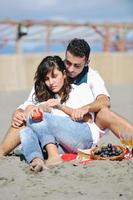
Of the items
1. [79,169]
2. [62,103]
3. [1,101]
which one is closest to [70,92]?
[62,103]

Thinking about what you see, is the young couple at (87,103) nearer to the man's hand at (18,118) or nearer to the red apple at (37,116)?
the man's hand at (18,118)

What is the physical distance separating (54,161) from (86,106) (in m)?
0.66

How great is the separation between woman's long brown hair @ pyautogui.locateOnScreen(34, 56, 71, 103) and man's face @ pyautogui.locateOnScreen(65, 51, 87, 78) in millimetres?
60

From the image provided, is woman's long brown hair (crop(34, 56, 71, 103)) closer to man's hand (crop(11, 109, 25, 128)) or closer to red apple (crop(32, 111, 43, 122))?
man's hand (crop(11, 109, 25, 128))

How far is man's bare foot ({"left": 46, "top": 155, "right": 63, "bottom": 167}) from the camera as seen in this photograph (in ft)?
17.9

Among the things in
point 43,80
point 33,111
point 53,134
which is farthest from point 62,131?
point 43,80

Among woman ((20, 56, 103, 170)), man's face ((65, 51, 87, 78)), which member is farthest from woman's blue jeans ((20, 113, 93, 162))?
man's face ((65, 51, 87, 78))

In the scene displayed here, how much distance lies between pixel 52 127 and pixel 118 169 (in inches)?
35.7

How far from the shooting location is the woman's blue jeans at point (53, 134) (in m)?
5.62

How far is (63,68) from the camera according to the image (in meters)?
5.91

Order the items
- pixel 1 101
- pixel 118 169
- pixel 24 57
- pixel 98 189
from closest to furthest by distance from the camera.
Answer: pixel 98 189 → pixel 118 169 → pixel 1 101 → pixel 24 57

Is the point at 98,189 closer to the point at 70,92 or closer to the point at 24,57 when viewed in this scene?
the point at 70,92

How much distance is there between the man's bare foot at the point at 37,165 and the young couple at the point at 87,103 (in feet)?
1.98

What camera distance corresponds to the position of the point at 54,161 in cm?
550
